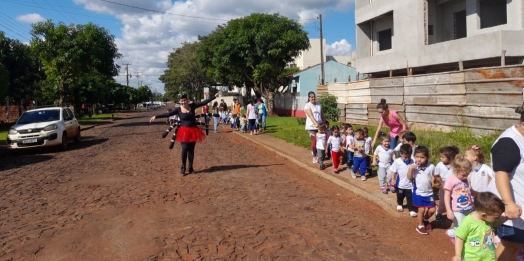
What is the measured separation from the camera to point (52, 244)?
562 centimetres

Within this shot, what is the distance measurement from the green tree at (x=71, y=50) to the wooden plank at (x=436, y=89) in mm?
20299

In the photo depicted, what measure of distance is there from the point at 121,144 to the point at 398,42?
45.5ft

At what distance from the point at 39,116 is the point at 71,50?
1242cm

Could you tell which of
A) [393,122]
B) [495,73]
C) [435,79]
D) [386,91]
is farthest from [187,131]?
[386,91]

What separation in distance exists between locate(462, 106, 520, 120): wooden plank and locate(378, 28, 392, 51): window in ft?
42.5

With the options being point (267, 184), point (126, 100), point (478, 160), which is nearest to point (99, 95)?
point (126, 100)

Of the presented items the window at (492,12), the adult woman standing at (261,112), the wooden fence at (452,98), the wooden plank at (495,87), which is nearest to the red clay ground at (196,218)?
the wooden fence at (452,98)

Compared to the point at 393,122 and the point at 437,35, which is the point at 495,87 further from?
the point at 437,35

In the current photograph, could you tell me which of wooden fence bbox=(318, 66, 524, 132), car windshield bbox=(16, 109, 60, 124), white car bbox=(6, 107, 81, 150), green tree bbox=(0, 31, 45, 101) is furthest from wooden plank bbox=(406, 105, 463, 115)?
green tree bbox=(0, 31, 45, 101)

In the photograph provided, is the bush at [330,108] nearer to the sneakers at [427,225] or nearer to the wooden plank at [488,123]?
the wooden plank at [488,123]

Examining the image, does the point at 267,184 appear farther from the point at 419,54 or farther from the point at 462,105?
the point at 419,54

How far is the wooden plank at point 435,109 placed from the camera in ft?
47.5

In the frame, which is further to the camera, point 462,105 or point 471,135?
point 462,105

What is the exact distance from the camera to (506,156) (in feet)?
11.9
